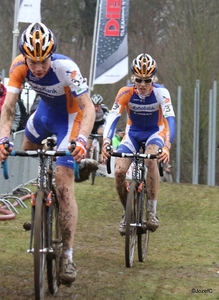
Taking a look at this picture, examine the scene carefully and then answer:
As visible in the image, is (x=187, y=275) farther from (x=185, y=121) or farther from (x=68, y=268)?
(x=185, y=121)

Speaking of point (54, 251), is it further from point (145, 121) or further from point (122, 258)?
point (145, 121)

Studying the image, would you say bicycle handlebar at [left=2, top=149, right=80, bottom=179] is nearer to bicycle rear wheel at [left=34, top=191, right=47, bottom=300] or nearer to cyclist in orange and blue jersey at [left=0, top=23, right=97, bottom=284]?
cyclist in orange and blue jersey at [left=0, top=23, right=97, bottom=284]

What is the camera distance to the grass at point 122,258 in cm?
664

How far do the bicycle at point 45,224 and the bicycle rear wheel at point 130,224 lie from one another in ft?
4.61

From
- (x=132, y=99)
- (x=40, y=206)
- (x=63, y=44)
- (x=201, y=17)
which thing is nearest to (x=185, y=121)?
(x=201, y=17)

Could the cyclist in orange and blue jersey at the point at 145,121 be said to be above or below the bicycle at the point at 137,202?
above

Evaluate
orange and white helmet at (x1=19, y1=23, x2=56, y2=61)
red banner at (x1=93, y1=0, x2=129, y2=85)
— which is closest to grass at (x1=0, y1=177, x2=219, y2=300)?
orange and white helmet at (x1=19, y1=23, x2=56, y2=61)

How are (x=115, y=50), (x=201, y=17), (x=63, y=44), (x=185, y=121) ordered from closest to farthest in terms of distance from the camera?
(x=115, y=50)
(x=185, y=121)
(x=201, y=17)
(x=63, y=44)

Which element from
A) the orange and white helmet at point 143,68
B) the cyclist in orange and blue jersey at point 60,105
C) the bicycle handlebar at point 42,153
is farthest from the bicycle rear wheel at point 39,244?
the orange and white helmet at point 143,68

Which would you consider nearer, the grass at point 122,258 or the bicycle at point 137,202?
the grass at point 122,258

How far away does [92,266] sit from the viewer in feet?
25.6

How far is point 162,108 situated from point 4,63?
23426 mm

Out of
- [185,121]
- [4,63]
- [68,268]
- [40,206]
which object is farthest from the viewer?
[4,63]

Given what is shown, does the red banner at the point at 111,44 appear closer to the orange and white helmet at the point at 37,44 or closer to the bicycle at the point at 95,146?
the bicycle at the point at 95,146
